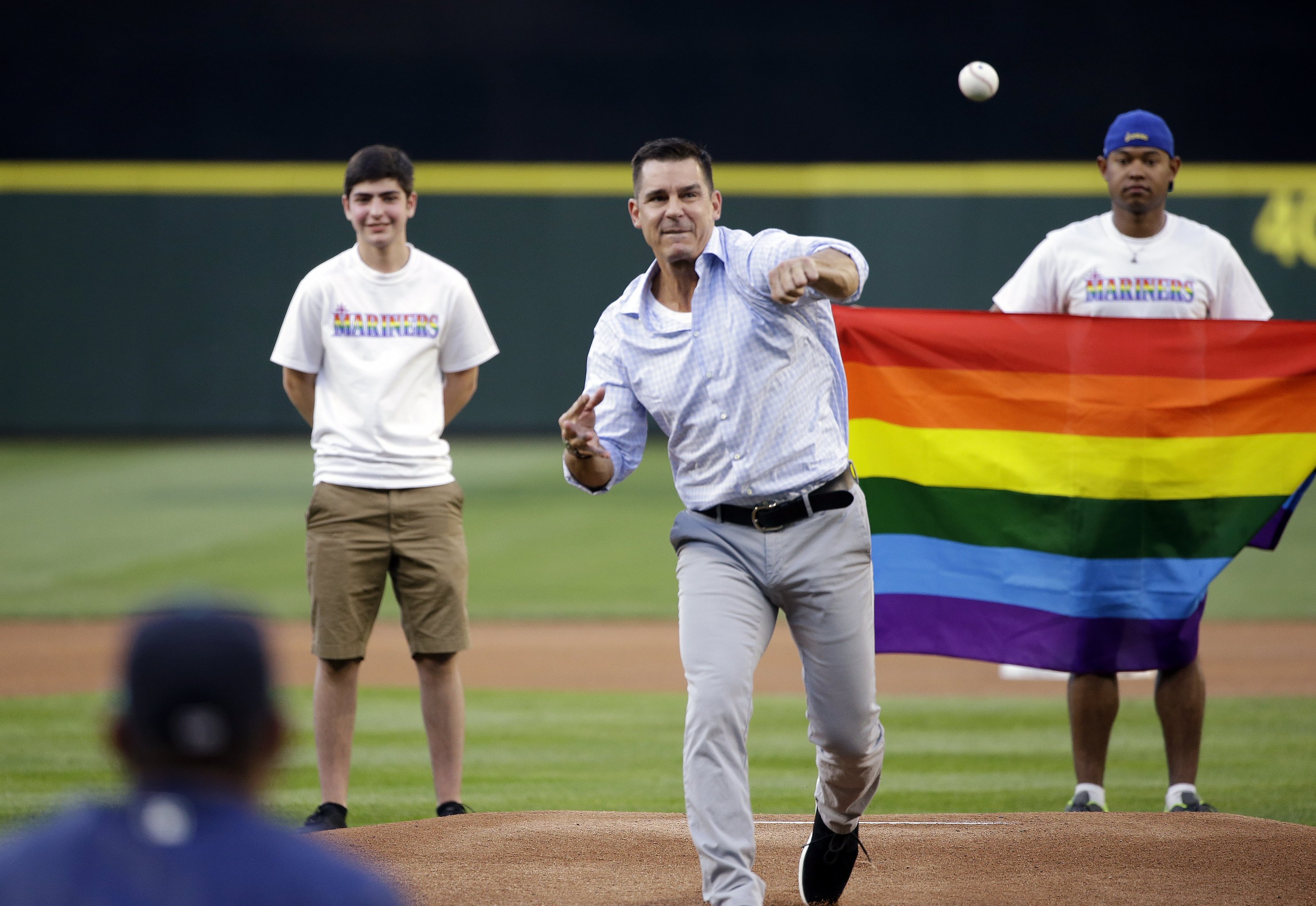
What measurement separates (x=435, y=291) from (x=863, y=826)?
2654mm

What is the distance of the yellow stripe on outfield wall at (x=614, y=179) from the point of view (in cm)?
2347

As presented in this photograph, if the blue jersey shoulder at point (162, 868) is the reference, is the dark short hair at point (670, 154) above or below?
above

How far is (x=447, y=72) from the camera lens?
24406mm

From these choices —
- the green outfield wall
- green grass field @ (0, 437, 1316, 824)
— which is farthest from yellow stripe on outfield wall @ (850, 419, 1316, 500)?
the green outfield wall

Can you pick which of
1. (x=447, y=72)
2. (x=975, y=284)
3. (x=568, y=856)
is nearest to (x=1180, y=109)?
(x=975, y=284)

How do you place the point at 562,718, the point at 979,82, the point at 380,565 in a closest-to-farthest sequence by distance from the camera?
the point at 380,565 < the point at 979,82 < the point at 562,718

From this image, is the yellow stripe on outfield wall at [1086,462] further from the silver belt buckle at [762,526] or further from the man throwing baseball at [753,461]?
the silver belt buckle at [762,526]

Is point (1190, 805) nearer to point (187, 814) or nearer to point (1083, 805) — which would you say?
point (1083, 805)

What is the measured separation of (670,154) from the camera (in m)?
4.20

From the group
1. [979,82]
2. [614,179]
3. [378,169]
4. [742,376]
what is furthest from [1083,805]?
[614,179]

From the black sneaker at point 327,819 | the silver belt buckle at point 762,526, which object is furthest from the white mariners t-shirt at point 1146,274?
the black sneaker at point 327,819

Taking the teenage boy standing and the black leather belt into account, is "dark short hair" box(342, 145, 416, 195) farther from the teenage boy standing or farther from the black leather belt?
the black leather belt

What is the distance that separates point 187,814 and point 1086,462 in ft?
15.7

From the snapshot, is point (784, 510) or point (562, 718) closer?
point (784, 510)
